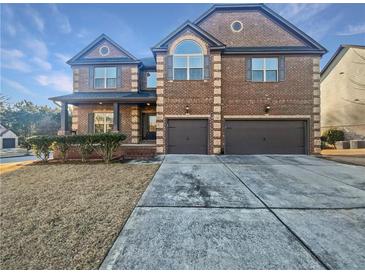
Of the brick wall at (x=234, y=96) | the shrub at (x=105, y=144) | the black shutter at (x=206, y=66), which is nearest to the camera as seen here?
the shrub at (x=105, y=144)

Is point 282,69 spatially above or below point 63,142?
above

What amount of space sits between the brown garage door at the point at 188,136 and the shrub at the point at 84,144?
14.3 feet

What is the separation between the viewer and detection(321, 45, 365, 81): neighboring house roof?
665 inches

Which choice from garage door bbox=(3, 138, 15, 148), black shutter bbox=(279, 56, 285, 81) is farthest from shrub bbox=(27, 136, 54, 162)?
garage door bbox=(3, 138, 15, 148)

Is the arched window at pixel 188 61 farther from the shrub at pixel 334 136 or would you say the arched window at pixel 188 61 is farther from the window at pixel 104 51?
the shrub at pixel 334 136

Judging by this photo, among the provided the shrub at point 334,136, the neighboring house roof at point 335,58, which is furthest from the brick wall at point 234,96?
the neighboring house roof at point 335,58

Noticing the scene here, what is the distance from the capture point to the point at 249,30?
11164 mm

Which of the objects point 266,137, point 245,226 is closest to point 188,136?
point 266,137

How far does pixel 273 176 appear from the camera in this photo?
19.8 feet

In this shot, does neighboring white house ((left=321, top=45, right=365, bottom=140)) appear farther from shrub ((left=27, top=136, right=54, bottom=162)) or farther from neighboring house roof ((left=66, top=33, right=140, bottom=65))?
shrub ((left=27, top=136, right=54, bottom=162))

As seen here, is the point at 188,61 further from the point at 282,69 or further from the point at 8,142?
the point at 8,142

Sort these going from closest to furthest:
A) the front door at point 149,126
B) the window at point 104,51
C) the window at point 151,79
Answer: the window at point 104,51
the front door at point 149,126
the window at point 151,79

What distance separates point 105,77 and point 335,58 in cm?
2341

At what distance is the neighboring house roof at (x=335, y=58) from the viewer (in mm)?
16891
